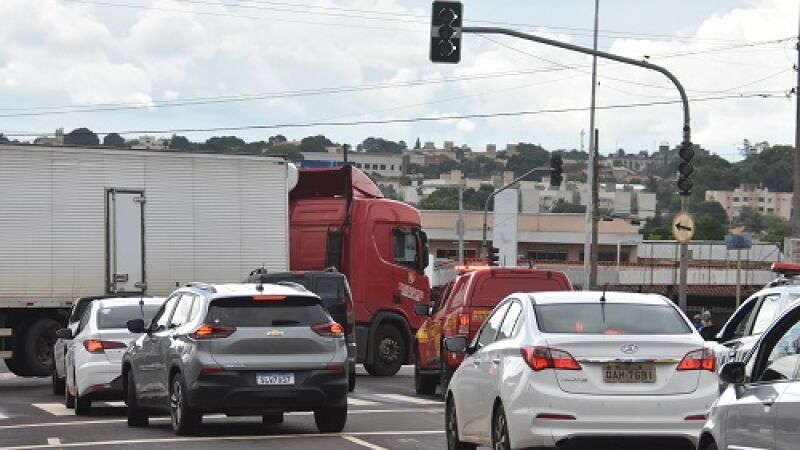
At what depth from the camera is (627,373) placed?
12898 millimetres

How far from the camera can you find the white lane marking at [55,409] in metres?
22.5

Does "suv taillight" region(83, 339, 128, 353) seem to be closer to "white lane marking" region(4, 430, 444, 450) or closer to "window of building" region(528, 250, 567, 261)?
"white lane marking" region(4, 430, 444, 450)

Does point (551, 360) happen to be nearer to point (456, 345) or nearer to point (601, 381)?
point (601, 381)

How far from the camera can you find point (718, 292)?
3450 inches

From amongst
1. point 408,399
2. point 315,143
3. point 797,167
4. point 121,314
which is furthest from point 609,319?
point 315,143

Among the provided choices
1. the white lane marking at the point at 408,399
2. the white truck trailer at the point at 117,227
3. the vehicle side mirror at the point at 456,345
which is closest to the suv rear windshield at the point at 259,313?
the vehicle side mirror at the point at 456,345

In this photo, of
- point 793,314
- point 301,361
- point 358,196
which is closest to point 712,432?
point 793,314

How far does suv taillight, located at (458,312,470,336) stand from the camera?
23516mm

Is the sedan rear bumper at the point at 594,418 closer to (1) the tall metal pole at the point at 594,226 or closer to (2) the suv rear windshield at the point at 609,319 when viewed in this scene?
(2) the suv rear windshield at the point at 609,319

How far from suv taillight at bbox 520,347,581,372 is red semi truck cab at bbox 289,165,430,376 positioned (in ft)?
67.1

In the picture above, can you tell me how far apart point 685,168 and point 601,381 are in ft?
65.8

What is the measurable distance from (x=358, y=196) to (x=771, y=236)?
137 m

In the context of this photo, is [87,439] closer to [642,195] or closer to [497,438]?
[497,438]

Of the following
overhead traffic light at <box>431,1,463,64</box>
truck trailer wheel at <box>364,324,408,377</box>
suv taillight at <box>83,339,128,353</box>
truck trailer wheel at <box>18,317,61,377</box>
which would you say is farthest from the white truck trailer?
suv taillight at <box>83,339,128,353</box>
